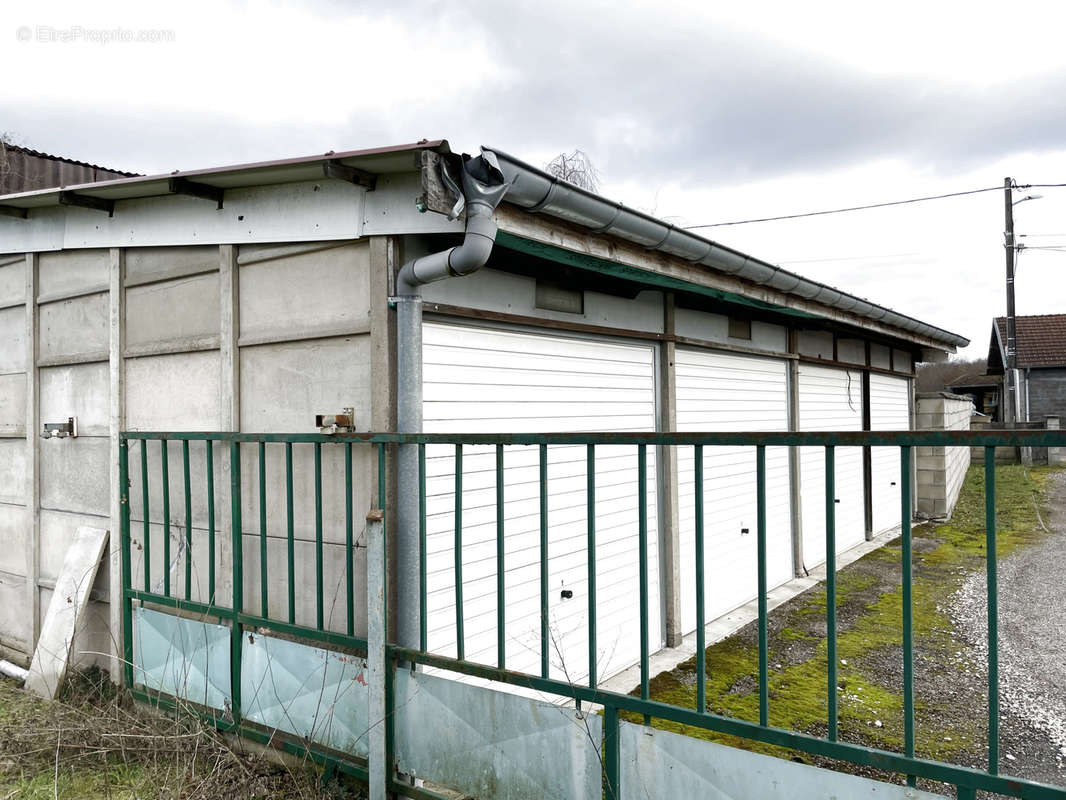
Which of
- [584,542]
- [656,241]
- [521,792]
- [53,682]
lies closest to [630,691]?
[584,542]

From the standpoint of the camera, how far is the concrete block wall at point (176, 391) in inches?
127

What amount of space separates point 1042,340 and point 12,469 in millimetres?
29554

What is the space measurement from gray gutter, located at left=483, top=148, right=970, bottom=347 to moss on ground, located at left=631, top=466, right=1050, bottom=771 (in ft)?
8.55

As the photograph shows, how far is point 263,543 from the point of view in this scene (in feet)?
11.0

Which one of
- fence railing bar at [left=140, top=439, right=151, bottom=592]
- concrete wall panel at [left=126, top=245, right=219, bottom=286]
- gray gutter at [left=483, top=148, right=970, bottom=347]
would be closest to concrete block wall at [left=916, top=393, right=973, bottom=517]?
gray gutter at [left=483, top=148, right=970, bottom=347]

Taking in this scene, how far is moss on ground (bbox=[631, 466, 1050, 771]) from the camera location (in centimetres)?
388

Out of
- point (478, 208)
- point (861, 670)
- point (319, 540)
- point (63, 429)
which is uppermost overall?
point (478, 208)

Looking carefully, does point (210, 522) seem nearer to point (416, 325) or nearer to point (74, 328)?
point (416, 325)

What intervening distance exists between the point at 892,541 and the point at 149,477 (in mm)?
9628

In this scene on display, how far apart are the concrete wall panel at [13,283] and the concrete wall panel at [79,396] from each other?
2.07 feet

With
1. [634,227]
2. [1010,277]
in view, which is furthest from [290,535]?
[1010,277]

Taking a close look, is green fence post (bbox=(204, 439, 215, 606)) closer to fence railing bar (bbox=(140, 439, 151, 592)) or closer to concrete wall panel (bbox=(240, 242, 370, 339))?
fence railing bar (bbox=(140, 439, 151, 592))

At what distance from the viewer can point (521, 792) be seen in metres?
2.40

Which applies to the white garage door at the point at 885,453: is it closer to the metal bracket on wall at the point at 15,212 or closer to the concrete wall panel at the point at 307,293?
the concrete wall panel at the point at 307,293
